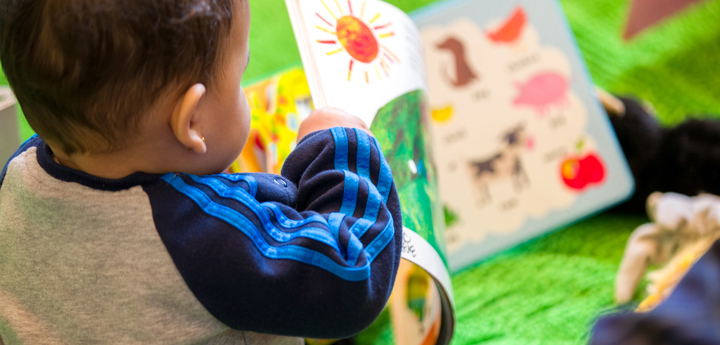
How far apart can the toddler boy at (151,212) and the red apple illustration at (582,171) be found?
1.66 feet

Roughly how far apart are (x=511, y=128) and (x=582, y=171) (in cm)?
12

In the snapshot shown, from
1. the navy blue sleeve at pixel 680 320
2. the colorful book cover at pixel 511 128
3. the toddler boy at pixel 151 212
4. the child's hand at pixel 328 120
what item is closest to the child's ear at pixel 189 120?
the toddler boy at pixel 151 212

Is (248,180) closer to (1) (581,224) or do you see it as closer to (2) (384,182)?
(2) (384,182)

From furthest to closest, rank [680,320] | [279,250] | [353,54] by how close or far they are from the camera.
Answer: [353,54] → [279,250] → [680,320]

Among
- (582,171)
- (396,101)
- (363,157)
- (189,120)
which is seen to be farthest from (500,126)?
(189,120)

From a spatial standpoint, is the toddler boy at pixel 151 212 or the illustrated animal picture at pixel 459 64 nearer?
the toddler boy at pixel 151 212

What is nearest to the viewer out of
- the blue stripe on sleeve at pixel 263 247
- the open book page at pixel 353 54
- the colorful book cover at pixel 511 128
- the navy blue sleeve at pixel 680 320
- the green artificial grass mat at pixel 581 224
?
the navy blue sleeve at pixel 680 320

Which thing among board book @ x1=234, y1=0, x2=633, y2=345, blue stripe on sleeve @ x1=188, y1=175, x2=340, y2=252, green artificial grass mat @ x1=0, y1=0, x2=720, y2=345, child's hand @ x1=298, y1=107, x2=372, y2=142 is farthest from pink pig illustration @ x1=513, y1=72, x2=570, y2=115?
blue stripe on sleeve @ x1=188, y1=175, x2=340, y2=252

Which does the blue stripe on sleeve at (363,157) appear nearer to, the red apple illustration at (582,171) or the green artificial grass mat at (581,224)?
the green artificial grass mat at (581,224)

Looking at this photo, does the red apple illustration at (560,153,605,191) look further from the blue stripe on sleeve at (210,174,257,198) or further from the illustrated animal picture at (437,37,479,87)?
the blue stripe on sleeve at (210,174,257,198)

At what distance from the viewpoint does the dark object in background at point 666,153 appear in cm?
75

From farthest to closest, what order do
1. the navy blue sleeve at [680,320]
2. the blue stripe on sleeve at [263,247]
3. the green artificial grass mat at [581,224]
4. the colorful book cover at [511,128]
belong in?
Answer: the colorful book cover at [511,128], the green artificial grass mat at [581,224], the blue stripe on sleeve at [263,247], the navy blue sleeve at [680,320]

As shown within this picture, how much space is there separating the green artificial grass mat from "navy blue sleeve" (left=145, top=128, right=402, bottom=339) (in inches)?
6.3

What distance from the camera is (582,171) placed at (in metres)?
0.81
